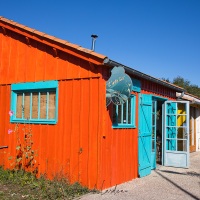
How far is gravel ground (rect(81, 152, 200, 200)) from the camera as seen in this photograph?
19.8 ft

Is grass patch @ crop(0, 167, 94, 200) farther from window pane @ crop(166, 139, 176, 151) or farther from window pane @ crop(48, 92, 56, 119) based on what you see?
window pane @ crop(166, 139, 176, 151)

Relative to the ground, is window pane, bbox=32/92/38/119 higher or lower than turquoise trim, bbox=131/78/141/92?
lower

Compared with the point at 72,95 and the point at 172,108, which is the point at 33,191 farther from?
the point at 172,108

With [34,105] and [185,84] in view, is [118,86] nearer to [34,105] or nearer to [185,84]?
[34,105]

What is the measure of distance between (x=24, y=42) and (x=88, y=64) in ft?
8.22

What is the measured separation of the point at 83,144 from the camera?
22.0 ft

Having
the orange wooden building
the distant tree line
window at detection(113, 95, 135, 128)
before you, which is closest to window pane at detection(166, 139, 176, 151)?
the orange wooden building

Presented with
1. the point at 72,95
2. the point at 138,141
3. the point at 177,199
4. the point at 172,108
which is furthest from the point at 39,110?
the point at 172,108

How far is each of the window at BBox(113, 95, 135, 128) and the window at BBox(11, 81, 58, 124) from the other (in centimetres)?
152

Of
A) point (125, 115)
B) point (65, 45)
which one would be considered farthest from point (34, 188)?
point (65, 45)

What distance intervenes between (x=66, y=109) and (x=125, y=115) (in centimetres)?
163

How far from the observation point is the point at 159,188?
689 cm

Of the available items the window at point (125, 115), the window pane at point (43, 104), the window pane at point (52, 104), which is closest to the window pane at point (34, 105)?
the window pane at point (43, 104)

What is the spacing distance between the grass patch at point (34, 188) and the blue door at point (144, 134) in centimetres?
240
